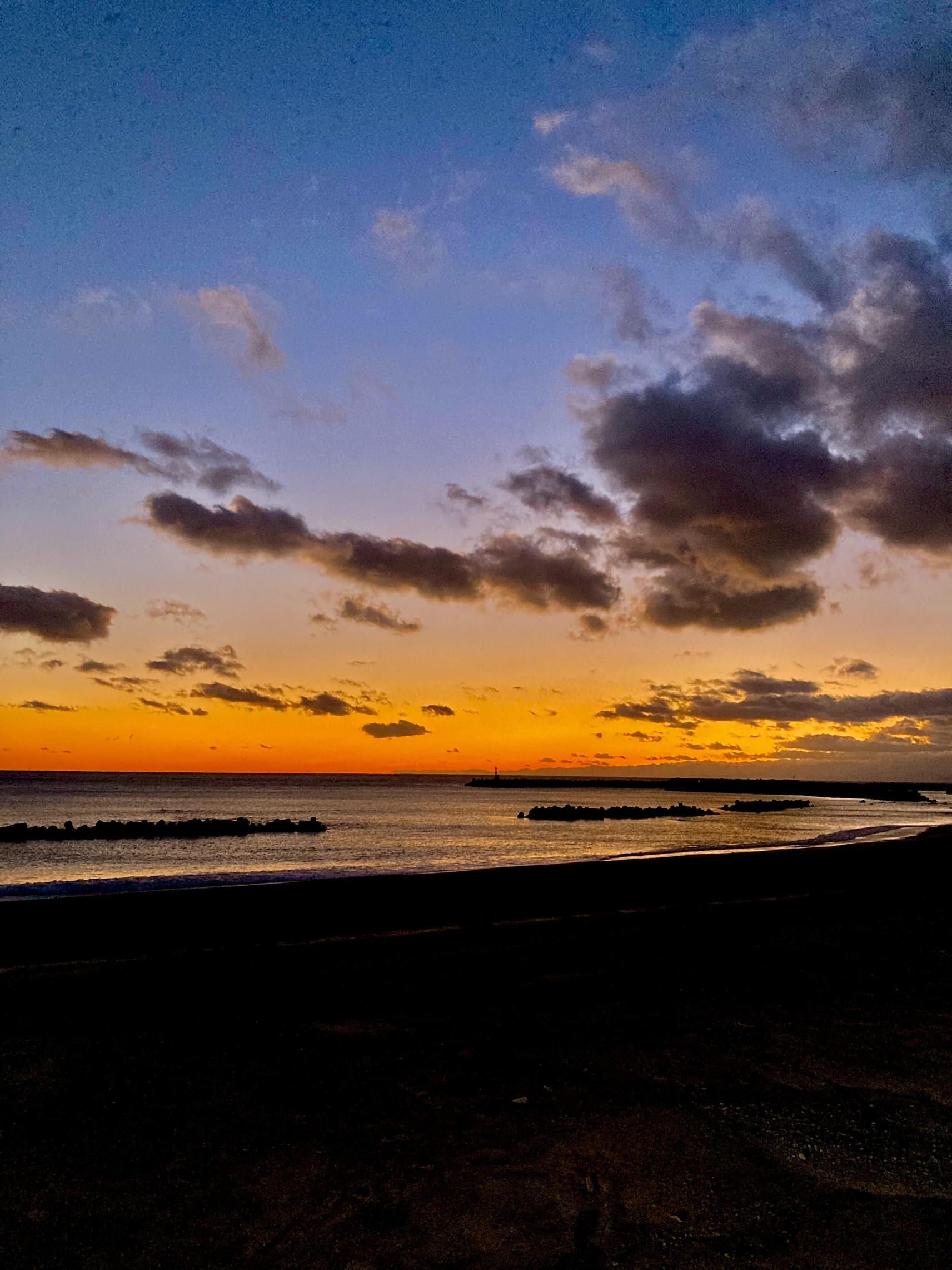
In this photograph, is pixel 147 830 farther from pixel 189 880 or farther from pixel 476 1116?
pixel 476 1116

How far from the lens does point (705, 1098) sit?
642 centimetres

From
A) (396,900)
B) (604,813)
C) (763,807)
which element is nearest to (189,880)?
(396,900)

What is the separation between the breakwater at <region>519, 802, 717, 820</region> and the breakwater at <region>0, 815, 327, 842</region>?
2739cm

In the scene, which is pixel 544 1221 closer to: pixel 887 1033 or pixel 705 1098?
pixel 705 1098

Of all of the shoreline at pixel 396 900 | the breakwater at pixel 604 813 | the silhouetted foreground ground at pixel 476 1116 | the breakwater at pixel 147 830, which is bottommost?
the breakwater at pixel 604 813

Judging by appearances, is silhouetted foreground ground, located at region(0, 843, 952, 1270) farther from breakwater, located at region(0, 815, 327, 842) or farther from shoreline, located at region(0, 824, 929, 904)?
breakwater, located at region(0, 815, 327, 842)

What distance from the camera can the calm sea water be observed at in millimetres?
29828

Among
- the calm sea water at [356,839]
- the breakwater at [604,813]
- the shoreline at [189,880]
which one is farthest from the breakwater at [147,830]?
the breakwater at [604,813]

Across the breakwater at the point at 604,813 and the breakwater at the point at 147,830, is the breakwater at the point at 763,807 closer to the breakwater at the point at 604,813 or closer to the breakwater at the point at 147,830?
the breakwater at the point at 604,813

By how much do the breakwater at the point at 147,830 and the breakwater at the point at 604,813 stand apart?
89.9 ft

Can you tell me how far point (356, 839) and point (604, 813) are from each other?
43.2 m

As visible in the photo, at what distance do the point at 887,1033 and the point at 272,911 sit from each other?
13014 mm

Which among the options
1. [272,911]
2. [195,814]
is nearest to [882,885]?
[272,911]

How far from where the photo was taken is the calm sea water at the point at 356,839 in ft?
97.9
